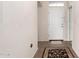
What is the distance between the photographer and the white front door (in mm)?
6617

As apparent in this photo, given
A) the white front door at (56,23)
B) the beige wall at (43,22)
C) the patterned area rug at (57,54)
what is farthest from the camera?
the white front door at (56,23)

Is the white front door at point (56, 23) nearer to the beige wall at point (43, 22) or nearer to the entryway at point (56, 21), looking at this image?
the entryway at point (56, 21)

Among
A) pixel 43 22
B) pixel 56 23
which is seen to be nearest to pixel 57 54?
pixel 43 22

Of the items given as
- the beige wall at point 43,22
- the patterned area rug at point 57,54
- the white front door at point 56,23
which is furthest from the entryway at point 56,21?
the patterned area rug at point 57,54

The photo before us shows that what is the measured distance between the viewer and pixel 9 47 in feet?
5.12

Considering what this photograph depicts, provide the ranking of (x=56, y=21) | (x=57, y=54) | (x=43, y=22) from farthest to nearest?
(x=56, y=21)
(x=43, y=22)
(x=57, y=54)

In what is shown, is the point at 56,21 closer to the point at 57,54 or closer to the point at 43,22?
the point at 43,22

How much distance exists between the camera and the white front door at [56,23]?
6.62 m

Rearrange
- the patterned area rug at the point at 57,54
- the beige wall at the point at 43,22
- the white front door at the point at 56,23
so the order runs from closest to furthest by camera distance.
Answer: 1. the patterned area rug at the point at 57,54
2. the beige wall at the point at 43,22
3. the white front door at the point at 56,23

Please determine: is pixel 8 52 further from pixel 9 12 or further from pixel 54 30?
pixel 54 30

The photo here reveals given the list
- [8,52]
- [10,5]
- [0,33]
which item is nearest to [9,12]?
[10,5]

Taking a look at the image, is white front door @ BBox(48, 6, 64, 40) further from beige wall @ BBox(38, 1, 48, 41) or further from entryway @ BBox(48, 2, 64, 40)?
beige wall @ BBox(38, 1, 48, 41)

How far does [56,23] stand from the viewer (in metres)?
6.67

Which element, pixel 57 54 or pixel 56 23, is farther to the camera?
pixel 56 23
